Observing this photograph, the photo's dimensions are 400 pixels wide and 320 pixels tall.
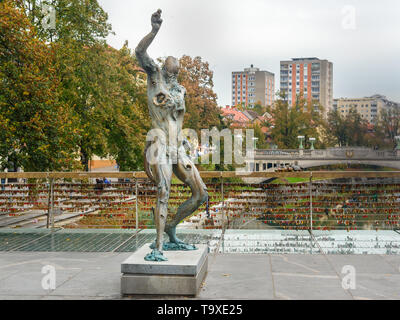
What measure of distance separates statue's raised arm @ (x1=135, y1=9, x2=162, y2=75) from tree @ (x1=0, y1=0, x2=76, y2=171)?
29.7 feet

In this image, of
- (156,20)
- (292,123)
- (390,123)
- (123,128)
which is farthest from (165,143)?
(292,123)

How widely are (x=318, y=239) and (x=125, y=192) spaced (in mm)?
4627

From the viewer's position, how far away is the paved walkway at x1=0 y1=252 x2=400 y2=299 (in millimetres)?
5445

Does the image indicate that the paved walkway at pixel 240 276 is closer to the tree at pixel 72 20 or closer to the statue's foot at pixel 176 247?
the statue's foot at pixel 176 247

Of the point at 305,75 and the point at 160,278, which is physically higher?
the point at 305,75

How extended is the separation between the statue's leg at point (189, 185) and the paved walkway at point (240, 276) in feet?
2.72

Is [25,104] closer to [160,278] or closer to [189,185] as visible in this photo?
[189,185]

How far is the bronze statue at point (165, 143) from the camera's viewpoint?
5680 millimetres

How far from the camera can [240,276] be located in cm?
622

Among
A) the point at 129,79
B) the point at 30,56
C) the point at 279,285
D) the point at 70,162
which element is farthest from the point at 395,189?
the point at 129,79

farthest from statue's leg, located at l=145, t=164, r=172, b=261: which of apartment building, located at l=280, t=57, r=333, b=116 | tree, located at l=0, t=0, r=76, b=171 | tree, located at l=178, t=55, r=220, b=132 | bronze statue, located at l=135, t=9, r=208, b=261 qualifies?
apartment building, located at l=280, t=57, r=333, b=116

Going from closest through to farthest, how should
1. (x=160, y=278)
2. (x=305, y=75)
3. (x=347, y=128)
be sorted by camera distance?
(x=160, y=278) < (x=347, y=128) < (x=305, y=75)

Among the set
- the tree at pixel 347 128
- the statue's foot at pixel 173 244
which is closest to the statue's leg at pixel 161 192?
the statue's foot at pixel 173 244

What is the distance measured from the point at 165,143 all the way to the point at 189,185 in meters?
0.65
